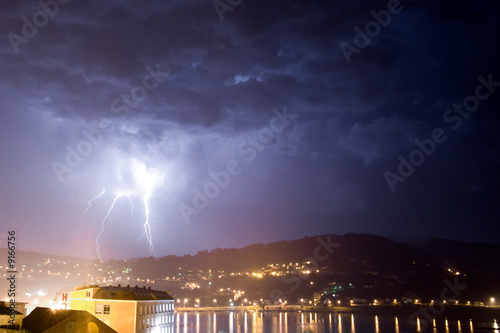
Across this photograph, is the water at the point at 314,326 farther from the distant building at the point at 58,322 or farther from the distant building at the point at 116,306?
the distant building at the point at 58,322

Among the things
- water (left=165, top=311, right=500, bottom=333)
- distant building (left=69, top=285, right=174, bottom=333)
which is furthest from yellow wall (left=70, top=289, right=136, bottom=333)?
water (left=165, top=311, right=500, bottom=333)

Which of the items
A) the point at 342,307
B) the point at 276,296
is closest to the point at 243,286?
the point at 276,296

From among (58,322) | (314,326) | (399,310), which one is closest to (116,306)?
(58,322)

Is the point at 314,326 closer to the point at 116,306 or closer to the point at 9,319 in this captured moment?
the point at 116,306

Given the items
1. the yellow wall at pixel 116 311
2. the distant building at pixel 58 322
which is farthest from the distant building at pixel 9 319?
the yellow wall at pixel 116 311

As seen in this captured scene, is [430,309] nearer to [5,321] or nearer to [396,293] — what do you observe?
[396,293]

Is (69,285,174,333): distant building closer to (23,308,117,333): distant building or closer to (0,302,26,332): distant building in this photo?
(23,308,117,333): distant building

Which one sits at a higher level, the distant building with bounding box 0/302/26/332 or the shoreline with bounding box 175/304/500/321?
the distant building with bounding box 0/302/26/332

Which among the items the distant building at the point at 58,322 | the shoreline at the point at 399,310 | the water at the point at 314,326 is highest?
the distant building at the point at 58,322
